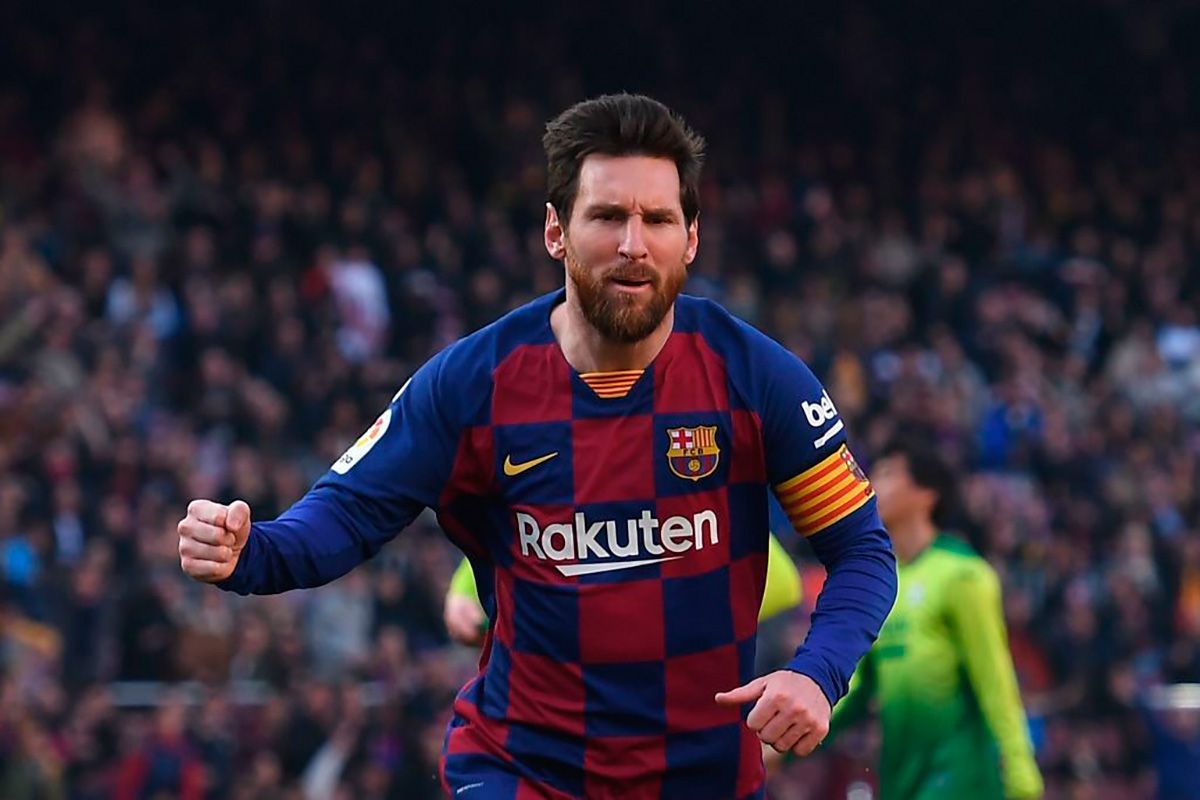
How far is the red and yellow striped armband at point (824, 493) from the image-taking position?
486cm

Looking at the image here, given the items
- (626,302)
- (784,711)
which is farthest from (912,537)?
(784,711)

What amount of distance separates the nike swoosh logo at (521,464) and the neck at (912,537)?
11.8 feet

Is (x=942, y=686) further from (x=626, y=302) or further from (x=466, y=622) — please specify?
(x=626, y=302)

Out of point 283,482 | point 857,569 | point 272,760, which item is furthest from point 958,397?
point 857,569

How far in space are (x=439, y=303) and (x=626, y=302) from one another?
12.0m

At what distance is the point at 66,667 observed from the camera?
12188 millimetres

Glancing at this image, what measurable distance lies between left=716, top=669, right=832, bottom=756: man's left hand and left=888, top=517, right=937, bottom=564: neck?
381cm

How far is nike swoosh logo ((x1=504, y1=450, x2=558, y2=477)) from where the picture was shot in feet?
16.1

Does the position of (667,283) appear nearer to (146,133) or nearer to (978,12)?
(146,133)

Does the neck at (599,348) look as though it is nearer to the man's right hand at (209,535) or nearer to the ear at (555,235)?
the ear at (555,235)

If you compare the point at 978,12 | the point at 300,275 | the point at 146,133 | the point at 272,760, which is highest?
the point at 978,12

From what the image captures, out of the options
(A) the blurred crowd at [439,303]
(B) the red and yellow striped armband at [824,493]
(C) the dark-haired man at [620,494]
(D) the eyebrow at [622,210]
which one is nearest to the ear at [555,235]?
(C) the dark-haired man at [620,494]

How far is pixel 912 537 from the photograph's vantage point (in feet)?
27.1

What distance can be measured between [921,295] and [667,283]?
50.0 feet
